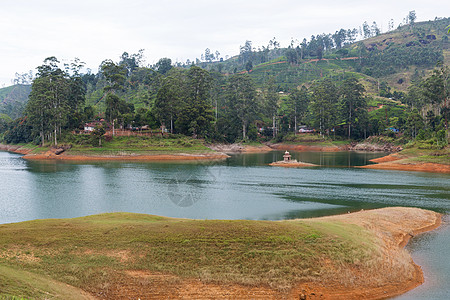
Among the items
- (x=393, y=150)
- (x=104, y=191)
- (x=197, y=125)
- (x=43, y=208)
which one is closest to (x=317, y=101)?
(x=393, y=150)

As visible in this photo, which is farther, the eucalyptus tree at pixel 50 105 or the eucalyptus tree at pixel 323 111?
the eucalyptus tree at pixel 323 111

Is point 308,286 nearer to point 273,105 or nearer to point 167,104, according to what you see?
point 167,104

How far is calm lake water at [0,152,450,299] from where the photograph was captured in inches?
1325

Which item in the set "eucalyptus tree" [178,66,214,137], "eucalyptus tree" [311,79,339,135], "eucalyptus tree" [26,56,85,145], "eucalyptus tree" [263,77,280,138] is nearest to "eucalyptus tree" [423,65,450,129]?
"eucalyptus tree" [311,79,339,135]

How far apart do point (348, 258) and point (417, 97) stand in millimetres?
125288

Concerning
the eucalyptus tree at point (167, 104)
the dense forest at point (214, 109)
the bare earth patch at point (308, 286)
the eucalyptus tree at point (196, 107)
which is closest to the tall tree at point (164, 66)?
the dense forest at point (214, 109)

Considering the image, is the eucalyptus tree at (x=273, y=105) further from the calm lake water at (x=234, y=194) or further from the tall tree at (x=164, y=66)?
the tall tree at (x=164, y=66)

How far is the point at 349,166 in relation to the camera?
79.0 metres

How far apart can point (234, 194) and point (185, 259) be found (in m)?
27.8

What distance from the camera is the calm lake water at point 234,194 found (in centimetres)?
3366

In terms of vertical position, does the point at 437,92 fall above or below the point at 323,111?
above

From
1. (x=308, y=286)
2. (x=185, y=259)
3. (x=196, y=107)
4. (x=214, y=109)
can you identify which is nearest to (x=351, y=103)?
(x=214, y=109)

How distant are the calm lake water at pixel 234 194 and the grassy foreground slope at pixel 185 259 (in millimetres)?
4194

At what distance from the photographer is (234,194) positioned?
46.7 m
